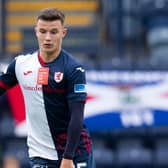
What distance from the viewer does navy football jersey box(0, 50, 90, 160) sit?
17.5 feet

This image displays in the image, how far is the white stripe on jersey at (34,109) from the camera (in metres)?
5.45

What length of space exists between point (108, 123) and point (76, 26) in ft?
5.94

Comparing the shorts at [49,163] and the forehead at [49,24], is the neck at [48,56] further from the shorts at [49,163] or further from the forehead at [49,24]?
the shorts at [49,163]

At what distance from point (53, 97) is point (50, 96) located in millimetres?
21

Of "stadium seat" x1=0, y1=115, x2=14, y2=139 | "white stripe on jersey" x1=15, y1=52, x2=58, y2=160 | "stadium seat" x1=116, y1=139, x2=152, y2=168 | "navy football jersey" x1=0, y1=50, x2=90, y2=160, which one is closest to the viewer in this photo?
"navy football jersey" x1=0, y1=50, x2=90, y2=160

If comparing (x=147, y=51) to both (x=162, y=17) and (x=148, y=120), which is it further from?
(x=148, y=120)

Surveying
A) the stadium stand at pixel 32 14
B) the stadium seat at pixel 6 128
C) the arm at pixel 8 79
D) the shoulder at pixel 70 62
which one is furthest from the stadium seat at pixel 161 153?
the shoulder at pixel 70 62

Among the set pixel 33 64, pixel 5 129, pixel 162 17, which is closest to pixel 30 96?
pixel 33 64

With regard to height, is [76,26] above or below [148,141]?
above

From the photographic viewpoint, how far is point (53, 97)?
542 centimetres

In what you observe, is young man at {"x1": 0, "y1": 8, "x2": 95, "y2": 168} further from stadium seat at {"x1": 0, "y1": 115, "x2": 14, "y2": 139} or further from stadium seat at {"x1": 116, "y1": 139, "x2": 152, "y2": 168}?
stadium seat at {"x1": 0, "y1": 115, "x2": 14, "y2": 139}

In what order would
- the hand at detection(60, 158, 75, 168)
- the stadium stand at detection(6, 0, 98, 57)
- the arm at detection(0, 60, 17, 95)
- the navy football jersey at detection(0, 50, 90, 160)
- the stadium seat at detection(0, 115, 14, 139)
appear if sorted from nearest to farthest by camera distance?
the hand at detection(60, 158, 75, 168)
the navy football jersey at detection(0, 50, 90, 160)
the arm at detection(0, 60, 17, 95)
the stadium seat at detection(0, 115, 14, 139)
the stadium stand at detection(6, 0, 98, 57)

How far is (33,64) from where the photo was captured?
18.0ft

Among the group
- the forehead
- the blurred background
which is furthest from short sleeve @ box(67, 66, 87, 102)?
the blurred background
